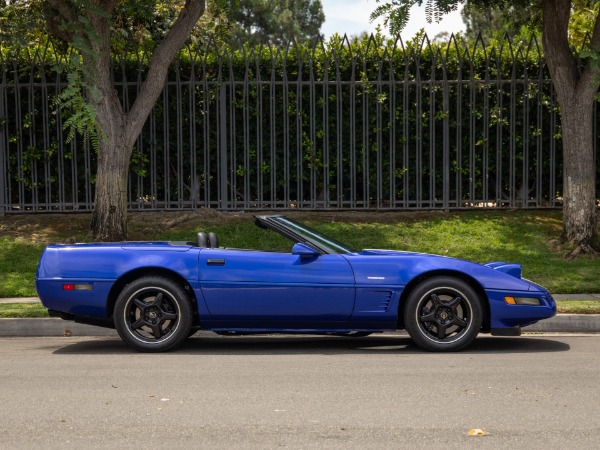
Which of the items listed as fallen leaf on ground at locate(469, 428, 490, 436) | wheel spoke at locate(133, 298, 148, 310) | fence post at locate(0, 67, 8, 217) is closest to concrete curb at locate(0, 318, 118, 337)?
wheel spoke at locate(133, 298, 148, 310)

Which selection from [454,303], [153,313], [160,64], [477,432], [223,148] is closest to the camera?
[477,432]

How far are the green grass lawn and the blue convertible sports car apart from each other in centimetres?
491

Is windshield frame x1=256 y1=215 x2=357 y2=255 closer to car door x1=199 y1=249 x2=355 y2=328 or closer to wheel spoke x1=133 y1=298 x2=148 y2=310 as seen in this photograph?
car door x1=199 y1=249 x2=355 y2=328

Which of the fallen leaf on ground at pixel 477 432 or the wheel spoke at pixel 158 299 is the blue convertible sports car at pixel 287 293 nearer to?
the wheel spoke at pixel 158 299

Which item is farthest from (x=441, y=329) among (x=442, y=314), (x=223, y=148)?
(x=223, y=148)

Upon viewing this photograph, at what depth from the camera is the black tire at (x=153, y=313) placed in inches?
330

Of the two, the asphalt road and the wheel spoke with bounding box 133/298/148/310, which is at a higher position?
the wheel spoke with bounding box 133/298/148/310

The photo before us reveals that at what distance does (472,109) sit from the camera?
55.0ft

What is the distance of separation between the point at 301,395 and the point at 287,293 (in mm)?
1813

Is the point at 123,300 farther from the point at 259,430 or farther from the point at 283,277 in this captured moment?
the point at 259,430

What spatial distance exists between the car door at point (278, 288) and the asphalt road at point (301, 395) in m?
0.38

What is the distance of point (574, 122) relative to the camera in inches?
582

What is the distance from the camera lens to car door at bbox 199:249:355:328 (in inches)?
330

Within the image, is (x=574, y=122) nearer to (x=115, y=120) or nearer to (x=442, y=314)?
(x=115, y=120)
